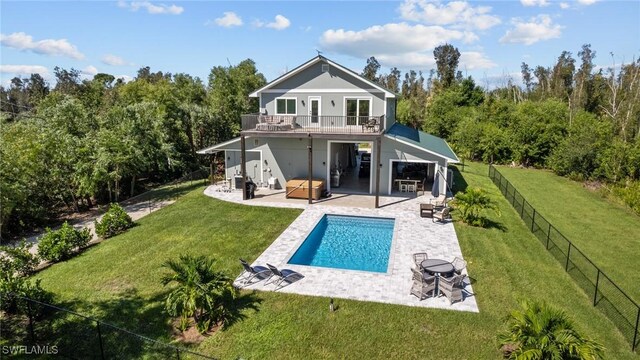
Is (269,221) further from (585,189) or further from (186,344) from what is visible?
(585,189)

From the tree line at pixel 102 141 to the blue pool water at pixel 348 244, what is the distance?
1250cm

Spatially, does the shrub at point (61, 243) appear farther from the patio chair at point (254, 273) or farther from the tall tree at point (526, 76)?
the tall tree at point (526, 76)

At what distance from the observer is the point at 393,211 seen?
1878 cm

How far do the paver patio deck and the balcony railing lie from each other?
3920 millimetres

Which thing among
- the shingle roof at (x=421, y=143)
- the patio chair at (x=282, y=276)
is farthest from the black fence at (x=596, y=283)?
the patio chair at (x=282, y=276)

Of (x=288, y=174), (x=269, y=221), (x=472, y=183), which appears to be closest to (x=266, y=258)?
(x=269, y=221)

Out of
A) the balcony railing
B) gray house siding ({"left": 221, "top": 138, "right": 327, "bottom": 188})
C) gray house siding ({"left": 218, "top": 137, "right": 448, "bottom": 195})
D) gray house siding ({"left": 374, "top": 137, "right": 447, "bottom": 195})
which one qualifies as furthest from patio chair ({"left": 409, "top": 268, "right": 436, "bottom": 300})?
gray house siding ({"left": 221, "top": 138, "right": 327, "bottom": 188})

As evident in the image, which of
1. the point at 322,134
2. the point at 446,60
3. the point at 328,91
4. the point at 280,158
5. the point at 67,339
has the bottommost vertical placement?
the point at 67,339

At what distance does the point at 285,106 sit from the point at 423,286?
50.8 ft

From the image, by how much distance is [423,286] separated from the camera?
10.6 m

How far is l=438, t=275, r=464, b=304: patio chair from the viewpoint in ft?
34.4

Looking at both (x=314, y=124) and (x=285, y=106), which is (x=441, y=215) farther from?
(x=285, y=106)

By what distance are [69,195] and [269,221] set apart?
41.0 feet

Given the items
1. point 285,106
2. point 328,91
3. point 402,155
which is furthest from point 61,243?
point 402,155
